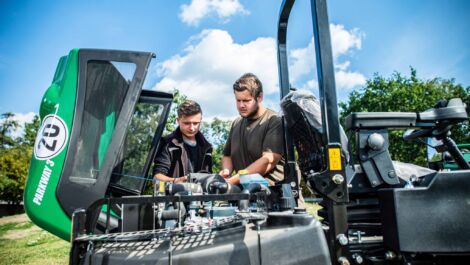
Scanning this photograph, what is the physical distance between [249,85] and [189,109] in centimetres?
75

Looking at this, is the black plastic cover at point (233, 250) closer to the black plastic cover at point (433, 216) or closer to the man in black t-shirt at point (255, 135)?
the black plastic cover at point (433, 216)

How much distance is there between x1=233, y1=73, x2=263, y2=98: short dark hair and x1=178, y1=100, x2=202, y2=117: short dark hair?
Result: 54 cm

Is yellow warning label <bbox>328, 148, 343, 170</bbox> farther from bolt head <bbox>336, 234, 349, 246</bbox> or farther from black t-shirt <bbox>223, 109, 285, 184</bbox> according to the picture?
black t-shirt <bbox>223, 109, 285, 184</bbox>

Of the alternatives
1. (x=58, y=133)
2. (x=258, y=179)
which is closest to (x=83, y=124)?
(x=58, y=133)

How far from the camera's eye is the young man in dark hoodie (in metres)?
3.29

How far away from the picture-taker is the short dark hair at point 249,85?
311 centimetres

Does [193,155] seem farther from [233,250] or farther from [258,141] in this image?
[233,250]

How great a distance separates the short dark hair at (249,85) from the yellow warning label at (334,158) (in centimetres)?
157

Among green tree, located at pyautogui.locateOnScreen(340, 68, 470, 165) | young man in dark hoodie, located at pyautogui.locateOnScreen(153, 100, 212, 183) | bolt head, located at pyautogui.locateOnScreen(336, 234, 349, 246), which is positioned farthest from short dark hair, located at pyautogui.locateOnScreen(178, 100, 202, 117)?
green tree, located at pyautogui.locateOnScreen(340, 68, 470, 165)

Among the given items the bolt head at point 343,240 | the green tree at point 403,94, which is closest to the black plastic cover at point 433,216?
the bolt head at point 343,240

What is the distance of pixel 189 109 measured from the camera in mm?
3420

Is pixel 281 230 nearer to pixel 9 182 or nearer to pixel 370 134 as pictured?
pixel 370 134

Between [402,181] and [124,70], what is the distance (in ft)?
6.89

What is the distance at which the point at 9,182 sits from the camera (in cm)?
2383
